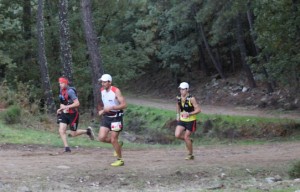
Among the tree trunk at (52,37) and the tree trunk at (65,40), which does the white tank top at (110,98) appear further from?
the tree trunk at (52,37)

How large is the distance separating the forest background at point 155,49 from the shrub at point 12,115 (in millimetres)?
1778

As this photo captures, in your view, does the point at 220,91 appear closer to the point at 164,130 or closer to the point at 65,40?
the point at 164,130

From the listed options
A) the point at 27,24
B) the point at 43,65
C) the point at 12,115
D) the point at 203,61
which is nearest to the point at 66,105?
the point at 12,115

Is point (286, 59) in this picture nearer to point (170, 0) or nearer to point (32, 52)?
point (32, 52)

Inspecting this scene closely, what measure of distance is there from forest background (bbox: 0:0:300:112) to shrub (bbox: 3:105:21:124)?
1.78 m

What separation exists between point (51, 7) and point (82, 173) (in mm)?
22242


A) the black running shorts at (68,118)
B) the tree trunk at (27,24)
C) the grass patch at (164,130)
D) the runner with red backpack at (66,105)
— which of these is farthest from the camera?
the tree trunk at (27,24)

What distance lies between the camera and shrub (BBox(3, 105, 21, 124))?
1891 cm

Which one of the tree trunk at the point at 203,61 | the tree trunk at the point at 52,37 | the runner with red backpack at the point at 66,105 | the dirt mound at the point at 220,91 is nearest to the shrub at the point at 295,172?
the runner with red backpack at the point at 66,105

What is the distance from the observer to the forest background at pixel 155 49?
21.6 metres

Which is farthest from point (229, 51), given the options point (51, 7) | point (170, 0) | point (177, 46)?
point (51, 7)

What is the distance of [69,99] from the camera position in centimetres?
1322

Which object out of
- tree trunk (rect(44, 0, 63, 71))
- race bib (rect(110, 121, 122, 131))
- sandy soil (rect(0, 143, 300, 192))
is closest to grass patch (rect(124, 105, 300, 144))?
tree trunk (rect(44, 0, 63, 71))

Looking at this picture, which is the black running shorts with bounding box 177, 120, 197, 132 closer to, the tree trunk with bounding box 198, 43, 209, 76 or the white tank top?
the white tank top
